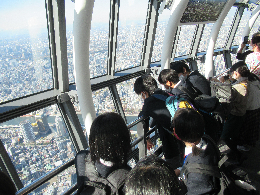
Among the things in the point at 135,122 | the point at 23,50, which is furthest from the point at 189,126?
the point at 23,50

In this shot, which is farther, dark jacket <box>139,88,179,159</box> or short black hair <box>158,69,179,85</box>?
short black hair <box>158,69,179,85</box>

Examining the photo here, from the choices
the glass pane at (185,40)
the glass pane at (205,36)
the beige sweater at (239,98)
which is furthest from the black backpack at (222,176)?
the glass pane at (205,36)

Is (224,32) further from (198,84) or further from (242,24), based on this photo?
(198,84)

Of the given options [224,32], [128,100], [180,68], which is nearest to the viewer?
[180,68]

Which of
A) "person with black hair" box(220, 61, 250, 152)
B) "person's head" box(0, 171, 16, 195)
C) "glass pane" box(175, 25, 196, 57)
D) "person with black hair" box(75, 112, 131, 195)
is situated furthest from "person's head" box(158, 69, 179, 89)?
"glass pane" box(175, 25, 196, 57)

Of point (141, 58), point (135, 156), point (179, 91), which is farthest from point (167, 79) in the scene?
point (141, 58)

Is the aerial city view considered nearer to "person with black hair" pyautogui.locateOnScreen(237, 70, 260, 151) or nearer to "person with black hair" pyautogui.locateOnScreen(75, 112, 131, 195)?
"person with black hair" pyautogui.locateOnScreen(75, 112, 131, 195)
